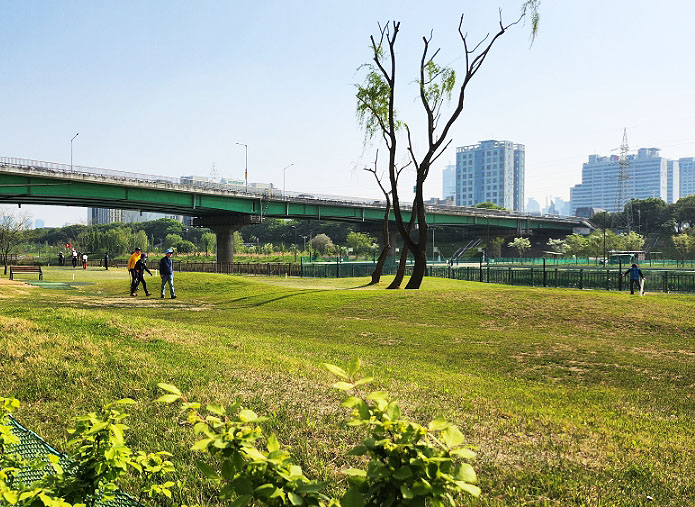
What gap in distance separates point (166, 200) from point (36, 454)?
52.9 meters

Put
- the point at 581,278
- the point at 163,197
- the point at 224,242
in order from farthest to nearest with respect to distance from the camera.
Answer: the point at 224,242
the point at 163,197
the point at 581,278

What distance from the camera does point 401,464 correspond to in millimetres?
2100

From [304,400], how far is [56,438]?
2.75 metres

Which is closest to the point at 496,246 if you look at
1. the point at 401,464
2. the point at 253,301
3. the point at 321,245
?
the point at 321,245

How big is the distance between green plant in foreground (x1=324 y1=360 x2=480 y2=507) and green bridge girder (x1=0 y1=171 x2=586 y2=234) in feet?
154

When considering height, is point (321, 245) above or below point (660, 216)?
below

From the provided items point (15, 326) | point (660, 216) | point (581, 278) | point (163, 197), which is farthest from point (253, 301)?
point (660, 216)

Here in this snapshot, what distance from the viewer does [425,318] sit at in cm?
1922

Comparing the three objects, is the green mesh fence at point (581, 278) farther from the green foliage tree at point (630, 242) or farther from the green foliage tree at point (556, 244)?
the green foliage tree at point (556, 244)

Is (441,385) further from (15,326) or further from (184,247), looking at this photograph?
(184,247)

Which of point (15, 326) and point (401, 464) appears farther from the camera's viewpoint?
point (15, 326)

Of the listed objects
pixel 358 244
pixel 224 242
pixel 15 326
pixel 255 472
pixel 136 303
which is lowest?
pixel 136 303

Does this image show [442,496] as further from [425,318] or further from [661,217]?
[661,217]

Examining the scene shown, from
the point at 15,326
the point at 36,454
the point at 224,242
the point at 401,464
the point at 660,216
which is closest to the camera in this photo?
the point at 401,464
